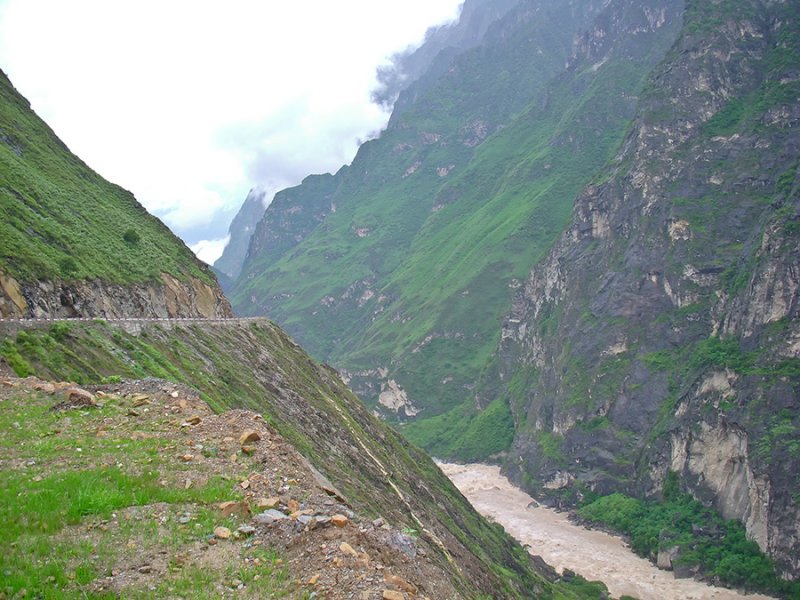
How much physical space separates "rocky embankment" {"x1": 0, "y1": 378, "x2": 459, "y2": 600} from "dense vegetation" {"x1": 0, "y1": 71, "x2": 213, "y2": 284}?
1137 inches

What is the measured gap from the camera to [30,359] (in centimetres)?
2681

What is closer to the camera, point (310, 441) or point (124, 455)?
point (124, 455)

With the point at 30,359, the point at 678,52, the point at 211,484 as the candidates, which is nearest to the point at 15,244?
the point at 30,359

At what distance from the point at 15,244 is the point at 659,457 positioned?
119 metres

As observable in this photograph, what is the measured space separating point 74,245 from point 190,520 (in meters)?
50.0

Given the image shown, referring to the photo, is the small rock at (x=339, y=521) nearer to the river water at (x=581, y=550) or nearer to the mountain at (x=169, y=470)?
the mountain at (x=169, y=470)

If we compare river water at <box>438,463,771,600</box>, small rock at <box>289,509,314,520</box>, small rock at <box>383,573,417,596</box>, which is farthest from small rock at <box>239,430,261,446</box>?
river water at <box>438,463,771,600</box>

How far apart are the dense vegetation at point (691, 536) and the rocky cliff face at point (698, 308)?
7.93 ft

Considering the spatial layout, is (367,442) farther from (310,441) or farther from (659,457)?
(659,457)

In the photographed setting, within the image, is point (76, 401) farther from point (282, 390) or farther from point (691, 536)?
point (691, 536)

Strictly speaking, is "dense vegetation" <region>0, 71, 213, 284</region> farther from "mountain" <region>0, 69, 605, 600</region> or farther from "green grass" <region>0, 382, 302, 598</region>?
"green grass" <region>0, 382, 302, 598</region>

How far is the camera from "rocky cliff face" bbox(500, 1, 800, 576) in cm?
10869

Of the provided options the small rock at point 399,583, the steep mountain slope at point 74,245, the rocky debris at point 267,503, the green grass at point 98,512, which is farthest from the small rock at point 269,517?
the steep mountain slope at point 74,245

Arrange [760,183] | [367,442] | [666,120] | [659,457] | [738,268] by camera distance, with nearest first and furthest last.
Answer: [367,442]
[659,457]
[738,268]
[760,183]
[666,120]
